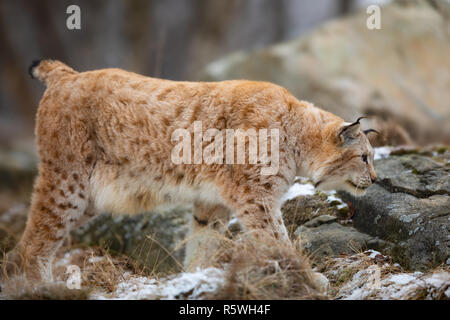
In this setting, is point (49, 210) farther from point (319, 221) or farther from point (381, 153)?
point (381, 153)

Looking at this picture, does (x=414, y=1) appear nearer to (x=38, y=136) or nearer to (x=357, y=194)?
(x=357, y=194)

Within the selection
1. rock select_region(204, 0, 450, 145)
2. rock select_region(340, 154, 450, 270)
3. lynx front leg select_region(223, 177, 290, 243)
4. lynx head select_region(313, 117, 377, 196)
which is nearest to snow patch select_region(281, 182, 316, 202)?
rock select_region(340, 154, 450, 270)

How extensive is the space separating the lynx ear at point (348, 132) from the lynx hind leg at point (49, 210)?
2392mm

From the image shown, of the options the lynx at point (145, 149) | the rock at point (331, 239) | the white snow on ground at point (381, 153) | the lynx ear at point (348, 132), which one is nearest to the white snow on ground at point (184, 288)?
the lynx at point (145, 149)

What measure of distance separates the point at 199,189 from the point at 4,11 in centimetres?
1091

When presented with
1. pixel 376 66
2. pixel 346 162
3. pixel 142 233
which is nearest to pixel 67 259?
pixel 142 233

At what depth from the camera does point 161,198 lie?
4.39 metres

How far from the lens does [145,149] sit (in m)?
4.33

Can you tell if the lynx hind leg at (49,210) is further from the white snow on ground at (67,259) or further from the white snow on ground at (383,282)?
the white snow on ground at (383,282)

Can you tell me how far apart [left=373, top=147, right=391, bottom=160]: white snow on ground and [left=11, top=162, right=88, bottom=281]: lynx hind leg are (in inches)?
142

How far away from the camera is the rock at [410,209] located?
4047 mm

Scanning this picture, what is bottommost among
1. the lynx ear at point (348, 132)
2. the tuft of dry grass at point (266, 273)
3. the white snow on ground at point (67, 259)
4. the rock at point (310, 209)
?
the white snow on ground at point (67, 259)

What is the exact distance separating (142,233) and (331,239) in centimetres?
242
